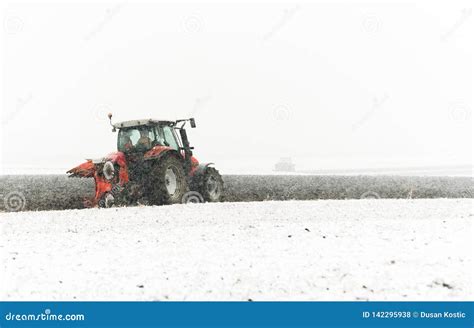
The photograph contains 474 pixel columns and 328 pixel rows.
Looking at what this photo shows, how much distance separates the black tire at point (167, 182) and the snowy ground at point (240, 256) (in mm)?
2685

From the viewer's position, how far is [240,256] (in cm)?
622

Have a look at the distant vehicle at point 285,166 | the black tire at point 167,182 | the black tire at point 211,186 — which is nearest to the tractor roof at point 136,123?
the black tire at point 167,182

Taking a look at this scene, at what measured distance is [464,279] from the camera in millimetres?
5281

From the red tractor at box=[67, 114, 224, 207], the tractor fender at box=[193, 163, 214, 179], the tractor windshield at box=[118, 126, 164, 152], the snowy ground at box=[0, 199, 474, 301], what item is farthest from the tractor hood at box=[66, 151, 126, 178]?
the snowy ground at box=[0, 199, 474, 301]

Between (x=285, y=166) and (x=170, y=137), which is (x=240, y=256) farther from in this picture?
(x=285, y=166)

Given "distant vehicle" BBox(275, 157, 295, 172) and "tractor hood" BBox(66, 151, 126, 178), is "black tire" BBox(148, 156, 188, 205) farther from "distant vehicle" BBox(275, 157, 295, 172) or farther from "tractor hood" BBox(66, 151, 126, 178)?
"distant vehicle" BBox(275, 157, 295, 172)

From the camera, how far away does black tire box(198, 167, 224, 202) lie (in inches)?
551

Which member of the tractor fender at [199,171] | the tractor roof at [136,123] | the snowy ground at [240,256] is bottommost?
the snowy ground at [240,256]

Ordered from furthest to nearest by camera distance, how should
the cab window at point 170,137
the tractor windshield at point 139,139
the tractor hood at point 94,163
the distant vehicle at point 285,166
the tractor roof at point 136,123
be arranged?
the distant vehicle at point 285,166, the cab window at point 170,137, the tractor windshield at point 139,139, the tractor roof at point 136,123, the tractor hood at point 94,163

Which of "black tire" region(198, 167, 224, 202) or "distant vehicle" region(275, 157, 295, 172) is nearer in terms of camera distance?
"black tire" region(198, 167, 224, 202)

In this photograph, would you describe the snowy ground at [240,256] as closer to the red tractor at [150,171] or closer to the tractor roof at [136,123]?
the red tractor at [150,171]

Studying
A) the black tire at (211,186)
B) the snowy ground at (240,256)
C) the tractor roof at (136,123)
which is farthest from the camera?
the black tire at (211,186)

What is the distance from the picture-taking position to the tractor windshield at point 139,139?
13.2 metres

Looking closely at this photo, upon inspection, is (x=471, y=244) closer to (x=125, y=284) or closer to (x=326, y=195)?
(x=125, y=284)
